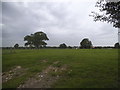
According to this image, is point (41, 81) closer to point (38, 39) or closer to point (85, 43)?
point (38, 39)

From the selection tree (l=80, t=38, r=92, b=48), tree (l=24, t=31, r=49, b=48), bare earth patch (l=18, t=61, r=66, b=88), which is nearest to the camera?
bare earth patch (l=18, t=61, r=66, b=88)

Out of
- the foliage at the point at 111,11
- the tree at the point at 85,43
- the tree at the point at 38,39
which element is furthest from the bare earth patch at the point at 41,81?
the tree at the point at 85,43

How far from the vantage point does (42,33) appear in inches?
3880

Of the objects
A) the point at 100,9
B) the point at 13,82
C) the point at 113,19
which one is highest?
the point at 100,9

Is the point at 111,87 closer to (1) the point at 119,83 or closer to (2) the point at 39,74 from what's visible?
(1) the point at 119,83

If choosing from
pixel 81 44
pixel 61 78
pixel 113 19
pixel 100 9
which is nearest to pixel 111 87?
pixel 61 78

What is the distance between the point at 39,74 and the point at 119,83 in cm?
714

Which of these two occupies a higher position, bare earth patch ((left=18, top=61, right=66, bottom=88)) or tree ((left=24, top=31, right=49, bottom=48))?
tree ((left=24, top=31, right=49, bottom=48))

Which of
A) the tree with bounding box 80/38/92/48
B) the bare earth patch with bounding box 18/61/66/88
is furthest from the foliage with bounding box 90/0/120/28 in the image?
the tree with bounding box 80/38/92/48

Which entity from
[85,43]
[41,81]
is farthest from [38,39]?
[41,81]

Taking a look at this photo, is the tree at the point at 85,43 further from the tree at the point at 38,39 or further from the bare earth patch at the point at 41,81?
the bare earth patch at the point at 41,81

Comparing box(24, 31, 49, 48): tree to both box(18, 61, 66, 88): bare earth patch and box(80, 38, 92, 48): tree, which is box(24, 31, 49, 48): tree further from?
box(18, 61, 66, 88): bare earth patch

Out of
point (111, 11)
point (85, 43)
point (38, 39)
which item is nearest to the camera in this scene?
point (111, 11)

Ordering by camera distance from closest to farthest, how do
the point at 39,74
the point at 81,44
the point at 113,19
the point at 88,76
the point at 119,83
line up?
the point at 119,83, the point at 113,19, the point at 88,76, the point at 39,74, the point at 81,44
